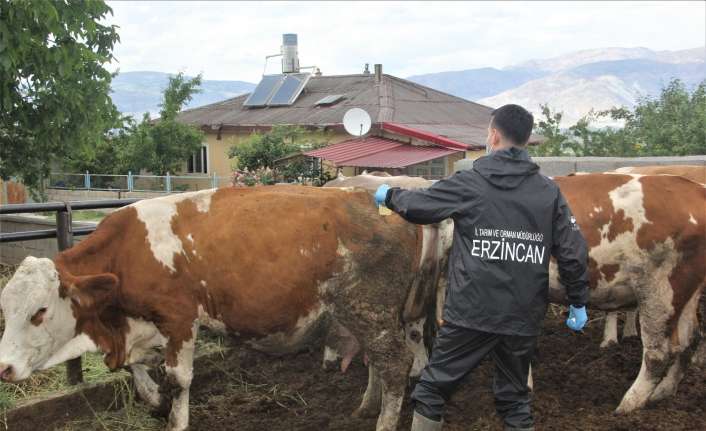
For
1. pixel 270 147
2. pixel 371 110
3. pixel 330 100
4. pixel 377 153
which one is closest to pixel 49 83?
pixel 270 147

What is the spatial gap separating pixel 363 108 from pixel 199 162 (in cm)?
838

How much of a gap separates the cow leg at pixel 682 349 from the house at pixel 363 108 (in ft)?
53.6

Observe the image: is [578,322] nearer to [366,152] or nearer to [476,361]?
[476,361]

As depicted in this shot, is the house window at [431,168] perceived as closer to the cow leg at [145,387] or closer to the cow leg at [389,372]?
the cow leg at [145,387]

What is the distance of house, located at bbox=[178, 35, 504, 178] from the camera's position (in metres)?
24.5

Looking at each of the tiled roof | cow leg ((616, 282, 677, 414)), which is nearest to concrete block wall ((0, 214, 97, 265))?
cow leg ((616, 282, 677, 414))

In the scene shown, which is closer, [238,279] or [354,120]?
[238,279]

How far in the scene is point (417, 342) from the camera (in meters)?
5.74

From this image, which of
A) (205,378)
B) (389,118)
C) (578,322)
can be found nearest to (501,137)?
(578,322)

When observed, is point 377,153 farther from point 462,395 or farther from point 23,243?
point 462,395

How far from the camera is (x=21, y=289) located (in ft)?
14.8

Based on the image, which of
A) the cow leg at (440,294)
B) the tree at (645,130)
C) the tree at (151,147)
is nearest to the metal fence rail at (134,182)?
the tree at (151,147)

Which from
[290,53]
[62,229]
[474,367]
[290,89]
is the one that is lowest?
[474,367]

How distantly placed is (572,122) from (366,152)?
20.7ft
